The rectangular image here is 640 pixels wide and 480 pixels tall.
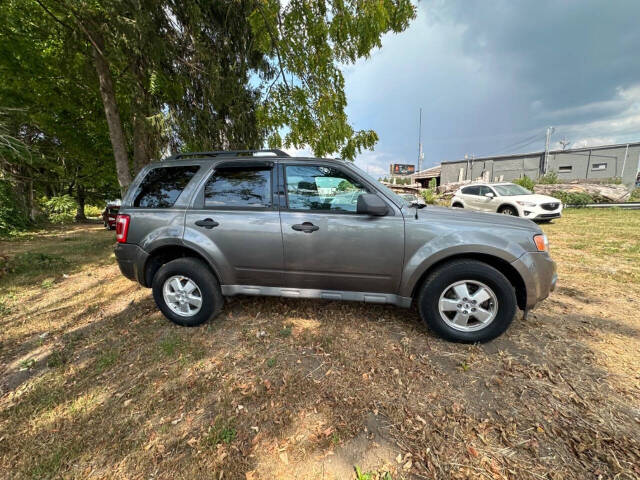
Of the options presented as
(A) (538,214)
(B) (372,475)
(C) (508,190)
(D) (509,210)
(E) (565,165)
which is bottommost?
(B) (372,475)

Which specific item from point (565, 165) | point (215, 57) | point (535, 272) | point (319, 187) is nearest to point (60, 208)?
point (215, 57)

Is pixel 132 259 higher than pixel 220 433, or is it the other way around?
pixel 132 259

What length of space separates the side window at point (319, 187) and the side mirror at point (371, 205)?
23cm

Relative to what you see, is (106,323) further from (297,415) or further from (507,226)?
(507,226)

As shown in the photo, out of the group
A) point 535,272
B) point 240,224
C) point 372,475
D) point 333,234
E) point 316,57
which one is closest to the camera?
point 372,475

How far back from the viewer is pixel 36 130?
10883 mm

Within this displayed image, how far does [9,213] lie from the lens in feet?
29.3

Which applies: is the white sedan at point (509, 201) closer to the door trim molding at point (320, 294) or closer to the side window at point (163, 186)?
the door trim molding at point (320, 294)

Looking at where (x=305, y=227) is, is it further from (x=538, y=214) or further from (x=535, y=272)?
(x=538, y=214)

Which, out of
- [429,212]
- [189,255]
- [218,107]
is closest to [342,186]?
[429,212]

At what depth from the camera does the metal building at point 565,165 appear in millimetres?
22156

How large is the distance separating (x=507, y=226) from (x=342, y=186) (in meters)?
1.64

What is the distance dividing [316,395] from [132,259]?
256 centimetres

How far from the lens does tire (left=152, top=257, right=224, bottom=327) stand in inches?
112
